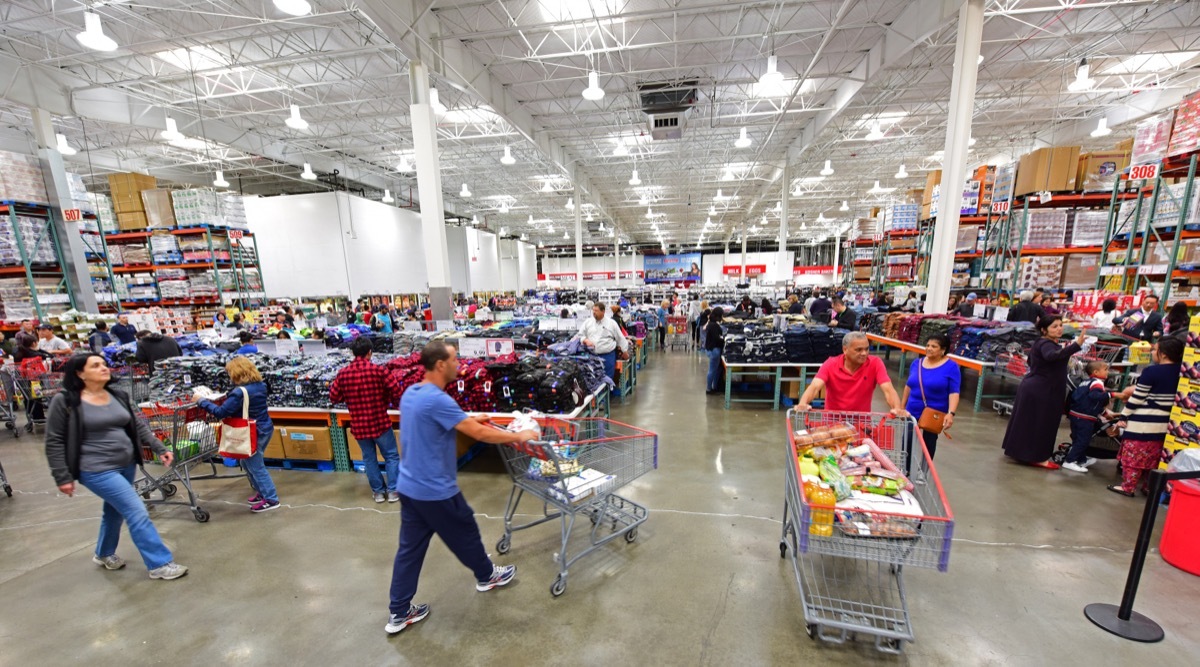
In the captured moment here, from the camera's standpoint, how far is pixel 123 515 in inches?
118

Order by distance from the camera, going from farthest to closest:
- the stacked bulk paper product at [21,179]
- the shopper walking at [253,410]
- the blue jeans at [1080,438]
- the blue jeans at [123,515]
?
the stacked bulk paper product at [21,179], the blue jeans at [1080,438], the shopper walking at [253,410], the blue jeans at [123,515]

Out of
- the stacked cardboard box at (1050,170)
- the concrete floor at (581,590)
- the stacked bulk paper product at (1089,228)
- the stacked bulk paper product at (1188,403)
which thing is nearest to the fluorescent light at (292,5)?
the concrete floor at (581,590)

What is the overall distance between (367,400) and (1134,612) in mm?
5709

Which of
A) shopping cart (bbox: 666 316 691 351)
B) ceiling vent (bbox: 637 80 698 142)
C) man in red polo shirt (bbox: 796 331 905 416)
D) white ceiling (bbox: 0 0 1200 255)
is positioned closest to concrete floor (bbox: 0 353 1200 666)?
man in red polo shirt (bbox: 796 331 905 416)

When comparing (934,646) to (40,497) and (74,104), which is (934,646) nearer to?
(40,497)

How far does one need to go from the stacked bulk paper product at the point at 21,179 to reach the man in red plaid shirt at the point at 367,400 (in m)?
12.3

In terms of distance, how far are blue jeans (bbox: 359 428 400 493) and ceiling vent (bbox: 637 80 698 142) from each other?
35.6 feet

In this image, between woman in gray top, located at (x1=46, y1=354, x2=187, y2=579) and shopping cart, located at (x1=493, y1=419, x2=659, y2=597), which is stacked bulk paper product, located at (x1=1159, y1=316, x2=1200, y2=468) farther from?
woman in gray top, located at (x1=46, y1=354, x2=187, y2=579)

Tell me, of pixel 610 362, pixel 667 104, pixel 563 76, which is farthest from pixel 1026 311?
pixel 563 76

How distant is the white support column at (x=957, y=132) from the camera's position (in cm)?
717

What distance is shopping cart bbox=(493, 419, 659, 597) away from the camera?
9.27 ft

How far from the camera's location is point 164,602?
292cm

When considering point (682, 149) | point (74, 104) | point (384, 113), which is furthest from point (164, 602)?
point (682, 149)

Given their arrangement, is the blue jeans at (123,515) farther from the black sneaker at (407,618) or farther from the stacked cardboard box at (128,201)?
the stacked cardboard box at (128,201)
